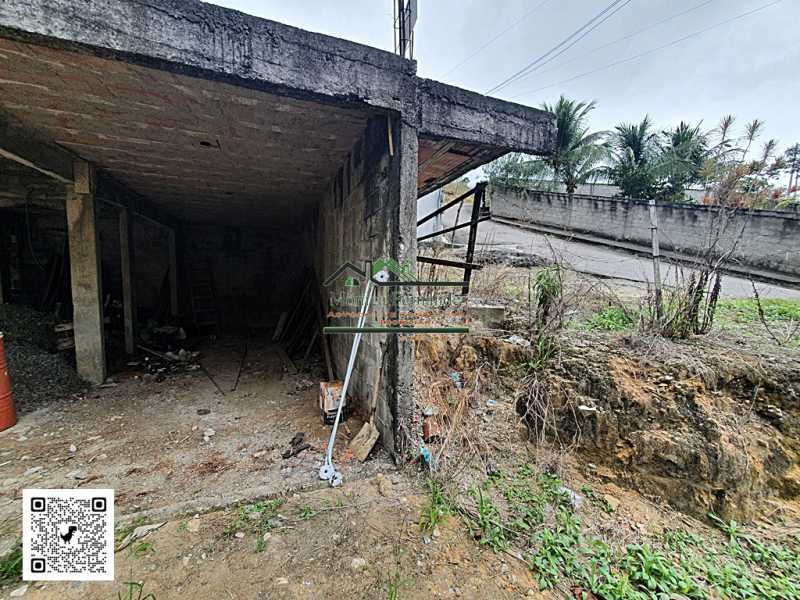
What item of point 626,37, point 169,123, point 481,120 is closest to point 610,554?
point 481,120

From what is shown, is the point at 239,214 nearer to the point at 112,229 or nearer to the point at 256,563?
the point at 112,229

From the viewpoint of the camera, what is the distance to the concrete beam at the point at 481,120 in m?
2.19

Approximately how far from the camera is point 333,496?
1.98 metres

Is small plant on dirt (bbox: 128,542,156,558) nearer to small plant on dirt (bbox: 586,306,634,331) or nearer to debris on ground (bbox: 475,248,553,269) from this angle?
small plant on dirt (bbox: 586,306,634,331)

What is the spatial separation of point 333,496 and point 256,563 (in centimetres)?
53

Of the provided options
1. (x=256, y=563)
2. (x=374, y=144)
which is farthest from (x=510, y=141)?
(x=256, y=563)

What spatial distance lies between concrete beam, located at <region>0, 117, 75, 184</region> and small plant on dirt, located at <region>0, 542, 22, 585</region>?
2735mm

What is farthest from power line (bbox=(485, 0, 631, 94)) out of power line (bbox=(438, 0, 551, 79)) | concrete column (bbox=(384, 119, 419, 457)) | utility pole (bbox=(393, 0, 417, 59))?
concrete column (bbox=(384, 119, 419, 457))

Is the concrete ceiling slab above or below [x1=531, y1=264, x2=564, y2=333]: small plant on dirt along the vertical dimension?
above

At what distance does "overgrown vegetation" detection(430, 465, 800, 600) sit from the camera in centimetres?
163

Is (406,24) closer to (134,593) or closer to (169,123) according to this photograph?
(169,123)

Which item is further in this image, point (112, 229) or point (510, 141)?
point (112, 229)

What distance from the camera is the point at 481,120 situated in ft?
7.68

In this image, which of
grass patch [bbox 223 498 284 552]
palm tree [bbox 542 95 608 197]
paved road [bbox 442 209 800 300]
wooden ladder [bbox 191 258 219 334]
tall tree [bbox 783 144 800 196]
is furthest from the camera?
palm tree [bbox 542 95 608 197]
